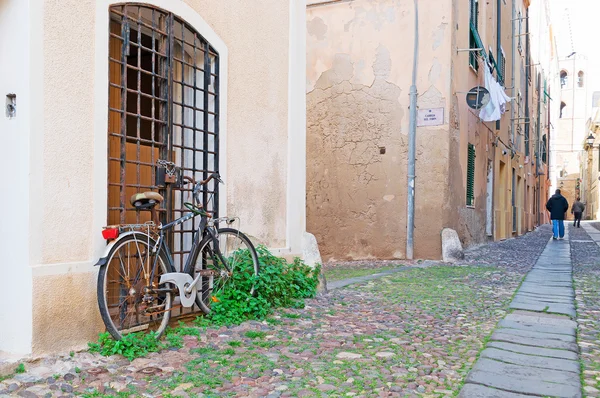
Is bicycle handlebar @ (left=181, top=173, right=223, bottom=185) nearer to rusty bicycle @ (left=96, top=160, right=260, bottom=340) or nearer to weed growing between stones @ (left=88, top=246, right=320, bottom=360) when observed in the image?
rusty bicycle @ (left=96, top=160, right=260, bottom=340)

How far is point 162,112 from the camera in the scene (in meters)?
4.64

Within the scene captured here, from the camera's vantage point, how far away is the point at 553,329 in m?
4.76

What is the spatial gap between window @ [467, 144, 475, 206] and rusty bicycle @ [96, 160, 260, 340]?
29.9 ft

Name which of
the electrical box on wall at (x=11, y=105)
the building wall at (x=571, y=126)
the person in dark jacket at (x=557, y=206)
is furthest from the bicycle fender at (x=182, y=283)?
the building wall at (x=571, y=126)

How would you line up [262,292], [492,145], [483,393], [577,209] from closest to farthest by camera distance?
[483,393] < [262,292] < [492,145] < [577,209]

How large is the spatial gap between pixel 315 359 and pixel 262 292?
149 cm

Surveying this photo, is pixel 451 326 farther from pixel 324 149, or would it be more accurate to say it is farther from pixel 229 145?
pixel 324 149

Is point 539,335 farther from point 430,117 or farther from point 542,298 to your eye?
point 430,117

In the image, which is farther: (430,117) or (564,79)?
(564,79)

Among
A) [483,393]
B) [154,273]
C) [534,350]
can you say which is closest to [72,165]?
[154,273]

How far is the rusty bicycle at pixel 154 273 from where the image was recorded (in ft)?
12.7

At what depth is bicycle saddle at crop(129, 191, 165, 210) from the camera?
4012 mm

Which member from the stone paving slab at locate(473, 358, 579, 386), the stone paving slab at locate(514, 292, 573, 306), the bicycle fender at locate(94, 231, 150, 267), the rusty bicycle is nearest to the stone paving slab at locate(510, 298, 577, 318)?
the stone paving slab at locate(514, 292, 573, 306)

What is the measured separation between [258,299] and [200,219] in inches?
35.8
